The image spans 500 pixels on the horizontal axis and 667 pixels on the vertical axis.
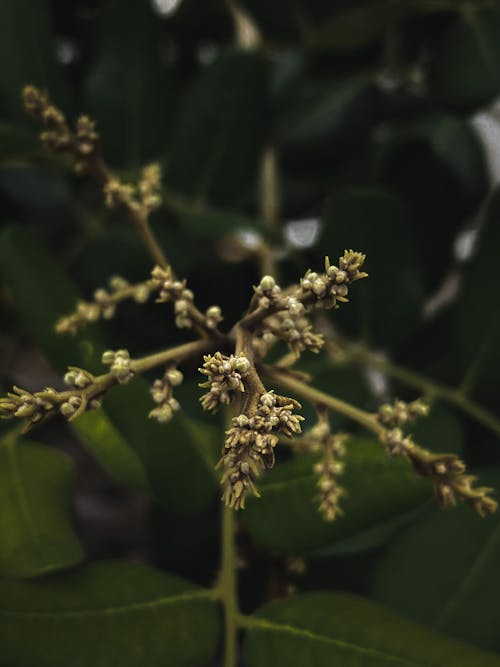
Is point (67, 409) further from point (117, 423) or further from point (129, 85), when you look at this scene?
point (129, 85)

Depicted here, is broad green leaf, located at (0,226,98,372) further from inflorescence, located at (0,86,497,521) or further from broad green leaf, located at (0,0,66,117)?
broad green leaf, located at (0,0,66,117)

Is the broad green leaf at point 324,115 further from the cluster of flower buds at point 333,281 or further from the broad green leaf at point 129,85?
the cluster of flower buds at point 333,281

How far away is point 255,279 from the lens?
90cm

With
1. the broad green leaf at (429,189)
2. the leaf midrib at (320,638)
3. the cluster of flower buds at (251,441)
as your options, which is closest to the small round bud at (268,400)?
the cluster of flower buds at (251,441)

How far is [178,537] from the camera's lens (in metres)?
0.84

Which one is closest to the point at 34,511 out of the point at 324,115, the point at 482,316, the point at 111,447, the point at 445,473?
the point at 111,447

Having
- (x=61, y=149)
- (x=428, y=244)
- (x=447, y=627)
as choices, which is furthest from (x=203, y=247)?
(x=447, y=627)

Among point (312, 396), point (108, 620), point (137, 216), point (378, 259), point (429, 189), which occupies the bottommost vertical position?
point (108, 620)

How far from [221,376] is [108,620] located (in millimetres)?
230

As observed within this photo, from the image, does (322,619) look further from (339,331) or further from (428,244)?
(428,244)

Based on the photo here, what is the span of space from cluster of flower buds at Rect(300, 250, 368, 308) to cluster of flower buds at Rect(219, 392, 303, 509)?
0.06 metres

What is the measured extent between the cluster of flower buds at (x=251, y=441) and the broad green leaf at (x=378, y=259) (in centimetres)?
39

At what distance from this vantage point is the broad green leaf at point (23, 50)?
81 centimetres

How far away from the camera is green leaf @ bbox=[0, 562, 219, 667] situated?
523 mm
